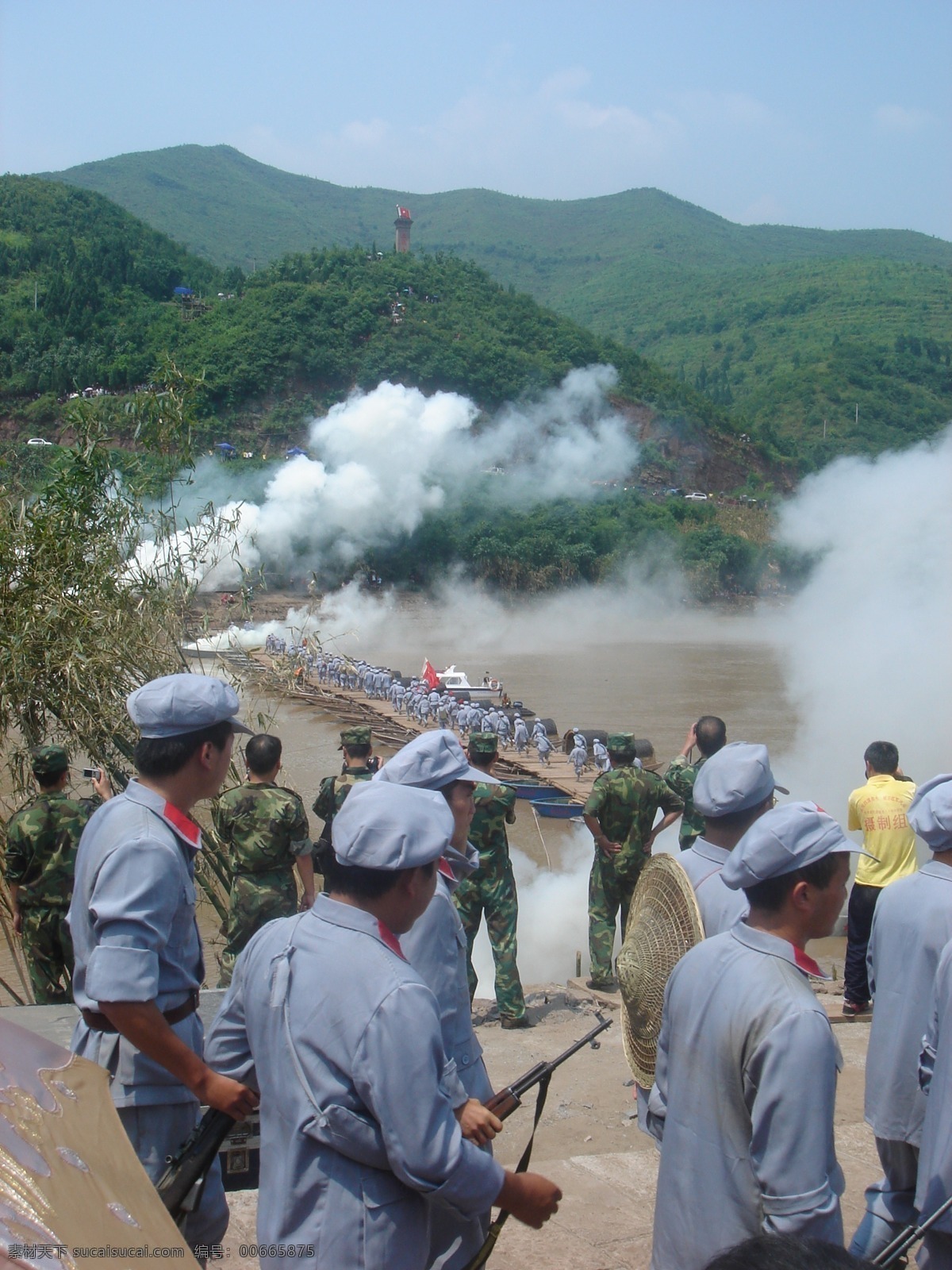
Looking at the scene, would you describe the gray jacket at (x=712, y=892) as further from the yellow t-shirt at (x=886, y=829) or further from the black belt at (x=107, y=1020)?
the yellow t-shirt at (x=886, y=829)

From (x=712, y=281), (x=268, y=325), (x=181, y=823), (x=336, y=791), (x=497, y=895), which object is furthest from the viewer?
(x=712, y=281)

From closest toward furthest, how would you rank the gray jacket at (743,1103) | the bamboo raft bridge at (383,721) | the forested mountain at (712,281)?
the gray jacket at (743,1103) → the bamboo raft bridge at (383,721) → the forested mountain at (712,281)

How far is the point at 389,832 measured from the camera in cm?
234

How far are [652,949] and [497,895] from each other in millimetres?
3126

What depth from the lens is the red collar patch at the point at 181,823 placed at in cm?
289

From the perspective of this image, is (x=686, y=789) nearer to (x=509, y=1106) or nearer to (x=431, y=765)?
(x=431, y=765)

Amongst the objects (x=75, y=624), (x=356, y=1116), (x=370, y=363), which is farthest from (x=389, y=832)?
(x=370, y=363)

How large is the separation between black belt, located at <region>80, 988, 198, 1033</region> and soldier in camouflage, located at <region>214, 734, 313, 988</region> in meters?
2.43

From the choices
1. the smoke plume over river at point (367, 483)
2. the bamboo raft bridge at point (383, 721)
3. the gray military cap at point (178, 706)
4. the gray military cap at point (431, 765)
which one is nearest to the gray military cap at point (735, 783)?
the gray military cap at point (431, 765)

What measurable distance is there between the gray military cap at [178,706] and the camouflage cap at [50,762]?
268cm

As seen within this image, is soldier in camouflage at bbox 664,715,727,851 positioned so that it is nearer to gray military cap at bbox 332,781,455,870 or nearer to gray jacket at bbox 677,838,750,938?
gray jacket at bbox 677,838,750,938

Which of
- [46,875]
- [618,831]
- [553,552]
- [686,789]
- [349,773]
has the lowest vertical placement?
[553,552]

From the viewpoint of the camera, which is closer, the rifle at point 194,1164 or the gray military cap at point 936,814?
the rifle at point 194,1164

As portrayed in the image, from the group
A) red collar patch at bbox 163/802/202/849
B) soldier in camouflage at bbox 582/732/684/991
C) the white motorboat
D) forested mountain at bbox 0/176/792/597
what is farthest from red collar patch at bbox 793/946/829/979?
forested mountain at bbox 0/176/792/597
